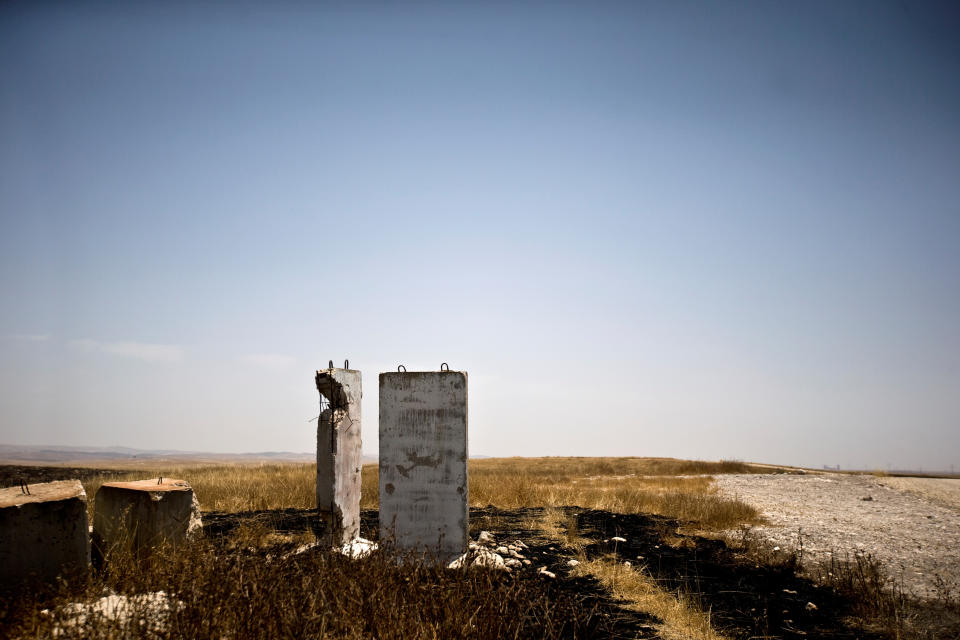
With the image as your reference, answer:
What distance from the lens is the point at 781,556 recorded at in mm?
7457

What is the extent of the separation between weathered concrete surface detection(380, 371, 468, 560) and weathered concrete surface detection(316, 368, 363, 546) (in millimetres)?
574

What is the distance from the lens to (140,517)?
6336mm

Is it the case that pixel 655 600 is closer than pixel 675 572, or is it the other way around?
pixel 655 600

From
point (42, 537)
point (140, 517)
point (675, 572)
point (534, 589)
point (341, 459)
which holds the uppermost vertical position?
point (341, 459)

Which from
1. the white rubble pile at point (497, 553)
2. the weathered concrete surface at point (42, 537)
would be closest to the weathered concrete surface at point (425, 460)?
the white rubble pile at point (497, 553)

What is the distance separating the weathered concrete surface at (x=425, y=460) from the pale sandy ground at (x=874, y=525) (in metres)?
4.57

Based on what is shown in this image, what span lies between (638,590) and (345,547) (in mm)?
3528

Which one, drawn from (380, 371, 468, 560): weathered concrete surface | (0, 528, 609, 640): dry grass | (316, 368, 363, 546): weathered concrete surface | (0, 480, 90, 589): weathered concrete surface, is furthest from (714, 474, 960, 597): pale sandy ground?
(0, 480, 90, 589): weathered concrete surface

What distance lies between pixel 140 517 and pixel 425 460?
10.6 ft

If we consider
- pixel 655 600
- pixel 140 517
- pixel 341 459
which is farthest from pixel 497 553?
pixel 140 517

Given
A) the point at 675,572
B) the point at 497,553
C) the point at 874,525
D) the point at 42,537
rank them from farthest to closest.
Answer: the point at 874,525 < the point at 497,553 < the point at 675,572 < the point at 42,537

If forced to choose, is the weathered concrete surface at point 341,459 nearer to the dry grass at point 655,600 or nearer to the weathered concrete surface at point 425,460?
the weathered concrete surface at point 425,460

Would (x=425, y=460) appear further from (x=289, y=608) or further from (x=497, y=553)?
(x=289, y=608)

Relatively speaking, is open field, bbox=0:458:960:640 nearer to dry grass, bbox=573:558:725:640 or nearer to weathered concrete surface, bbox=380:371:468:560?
dry grass, bbox=573:558:725:640
